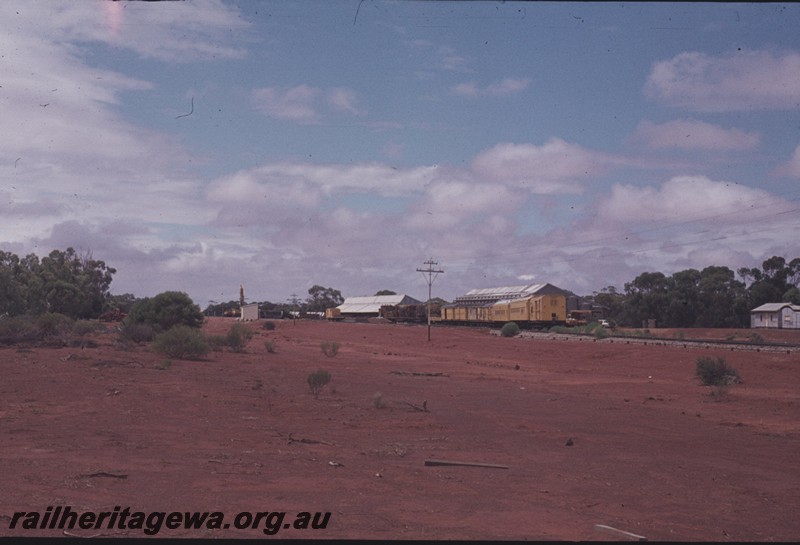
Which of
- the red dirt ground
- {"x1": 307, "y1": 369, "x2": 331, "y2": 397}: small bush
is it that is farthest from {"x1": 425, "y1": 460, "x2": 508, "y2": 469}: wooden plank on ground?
{"x1": 307, "y1": 369, "x2": 331, "y2": 397}: small bush

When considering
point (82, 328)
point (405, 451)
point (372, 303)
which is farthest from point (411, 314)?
point (405, 451)

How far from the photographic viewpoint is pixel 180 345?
34.5 metres

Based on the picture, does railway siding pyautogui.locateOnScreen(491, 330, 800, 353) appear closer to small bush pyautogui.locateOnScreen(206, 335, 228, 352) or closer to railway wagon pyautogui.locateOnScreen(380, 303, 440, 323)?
small bush pyautogui.locateOnScreen(206, 335, 228, 352)

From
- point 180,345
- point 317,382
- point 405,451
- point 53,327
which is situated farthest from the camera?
point 53,327

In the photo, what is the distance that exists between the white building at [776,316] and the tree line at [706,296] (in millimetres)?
2942

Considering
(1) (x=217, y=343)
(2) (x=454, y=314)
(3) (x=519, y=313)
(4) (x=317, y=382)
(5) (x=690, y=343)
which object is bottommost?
(4) (x=317, y=382)

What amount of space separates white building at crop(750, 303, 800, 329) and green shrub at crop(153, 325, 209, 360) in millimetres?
64691

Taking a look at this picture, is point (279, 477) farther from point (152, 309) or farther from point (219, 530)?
point (152, 309)

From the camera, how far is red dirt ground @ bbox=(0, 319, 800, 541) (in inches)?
381

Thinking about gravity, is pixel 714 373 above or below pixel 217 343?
below

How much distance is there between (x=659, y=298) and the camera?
9100 centimetres

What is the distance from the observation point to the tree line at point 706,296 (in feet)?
291

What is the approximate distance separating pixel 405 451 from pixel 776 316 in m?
78.8

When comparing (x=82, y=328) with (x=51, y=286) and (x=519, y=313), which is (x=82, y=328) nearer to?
(x=51, y=286)
